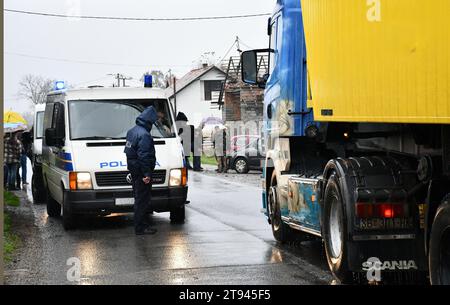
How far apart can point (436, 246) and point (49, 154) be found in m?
10.0

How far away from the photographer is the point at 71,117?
1317 centimetres

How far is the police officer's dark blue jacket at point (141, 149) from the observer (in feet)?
38.2

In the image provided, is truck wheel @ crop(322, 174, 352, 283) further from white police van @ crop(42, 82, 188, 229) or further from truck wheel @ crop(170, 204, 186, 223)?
truck wheel @ crop(170, 204, 186, 223)

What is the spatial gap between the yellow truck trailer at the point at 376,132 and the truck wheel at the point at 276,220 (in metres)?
0.80

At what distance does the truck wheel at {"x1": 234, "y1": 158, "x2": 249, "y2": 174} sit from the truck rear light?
22988 millimetres

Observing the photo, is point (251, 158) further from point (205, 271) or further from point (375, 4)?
point (375, 4)

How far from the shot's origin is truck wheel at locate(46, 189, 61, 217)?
48.1ft

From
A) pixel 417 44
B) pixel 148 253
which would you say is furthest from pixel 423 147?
pixel 148 253

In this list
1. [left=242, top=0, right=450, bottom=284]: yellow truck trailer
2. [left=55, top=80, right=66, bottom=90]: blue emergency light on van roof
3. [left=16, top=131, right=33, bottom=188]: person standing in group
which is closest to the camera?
[left=242, top=0, right=450, bottom=284]: yellow truck trailer

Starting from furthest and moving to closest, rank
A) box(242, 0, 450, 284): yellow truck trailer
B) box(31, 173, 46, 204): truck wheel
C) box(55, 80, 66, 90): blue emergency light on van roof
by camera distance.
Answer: box(31, 173, 46, 204): truck wheel → box(55, 80, 66, 90): blue emergency light on van roof → box(242, 0, 450, 284): yellow truck trailer

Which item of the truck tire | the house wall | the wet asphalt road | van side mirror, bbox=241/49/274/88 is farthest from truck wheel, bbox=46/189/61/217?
the house wall

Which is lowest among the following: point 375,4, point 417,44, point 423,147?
point 423,147

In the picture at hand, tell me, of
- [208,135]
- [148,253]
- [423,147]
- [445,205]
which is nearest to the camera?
[445,205]

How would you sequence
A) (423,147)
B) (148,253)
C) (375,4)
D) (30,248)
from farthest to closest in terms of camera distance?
(30,248)
(148,253)
(423,147)
(375,4)
